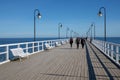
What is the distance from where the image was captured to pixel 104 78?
26.0 ft

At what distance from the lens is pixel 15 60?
527 inches

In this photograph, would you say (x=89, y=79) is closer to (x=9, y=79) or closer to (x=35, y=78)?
(x=35, y=78)

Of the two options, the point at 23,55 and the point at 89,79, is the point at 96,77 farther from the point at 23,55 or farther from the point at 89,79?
the point at 23,55

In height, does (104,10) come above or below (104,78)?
above

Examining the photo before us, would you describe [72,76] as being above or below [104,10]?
below

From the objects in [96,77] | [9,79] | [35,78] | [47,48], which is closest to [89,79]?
[96,77]

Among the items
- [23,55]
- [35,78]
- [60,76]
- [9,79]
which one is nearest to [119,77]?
[60,76]

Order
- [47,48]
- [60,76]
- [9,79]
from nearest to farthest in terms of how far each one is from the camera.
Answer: [9,79] → [60,76] → [47,48]

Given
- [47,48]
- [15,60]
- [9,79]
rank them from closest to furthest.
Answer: [9,79]
[15,60]
[47,48]

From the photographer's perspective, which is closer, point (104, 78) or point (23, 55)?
point (104, 78)

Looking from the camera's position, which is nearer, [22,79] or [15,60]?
[22,79]

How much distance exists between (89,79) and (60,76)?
3.69ft

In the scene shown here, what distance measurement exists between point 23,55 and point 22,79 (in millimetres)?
6028

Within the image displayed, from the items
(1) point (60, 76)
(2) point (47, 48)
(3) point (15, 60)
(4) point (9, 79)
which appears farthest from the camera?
(2) point (47, 48)
